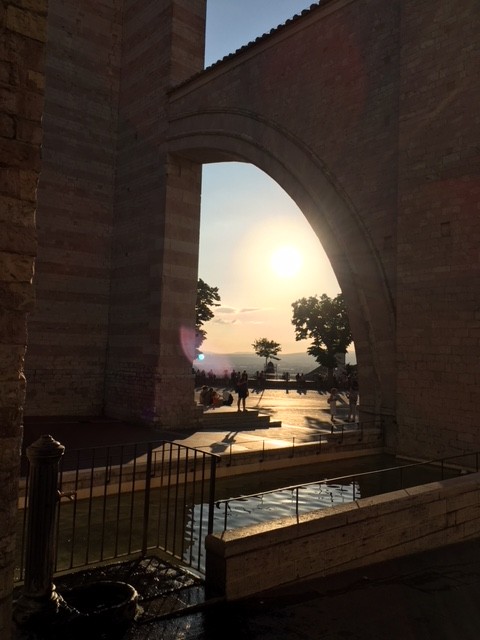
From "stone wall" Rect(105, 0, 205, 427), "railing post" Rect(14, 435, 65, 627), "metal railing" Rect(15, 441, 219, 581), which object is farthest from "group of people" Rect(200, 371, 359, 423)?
A: "railing post" Rect(14, 435, 65, 627)

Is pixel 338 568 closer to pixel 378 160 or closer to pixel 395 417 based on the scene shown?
pixel 395 417

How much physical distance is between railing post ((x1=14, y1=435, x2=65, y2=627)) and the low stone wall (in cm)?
141

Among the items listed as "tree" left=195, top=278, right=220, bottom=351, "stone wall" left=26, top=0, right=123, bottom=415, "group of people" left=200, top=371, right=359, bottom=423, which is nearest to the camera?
"stone wall" left=26, top=0, right=123, bottom=415

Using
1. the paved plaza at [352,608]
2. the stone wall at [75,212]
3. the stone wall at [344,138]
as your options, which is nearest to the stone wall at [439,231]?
the stone wall at [344,138]

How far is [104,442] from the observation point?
1202 cm

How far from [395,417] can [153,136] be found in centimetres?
1102

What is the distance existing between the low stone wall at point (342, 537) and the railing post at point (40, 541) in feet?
4.62

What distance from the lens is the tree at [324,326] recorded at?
45.0 meters

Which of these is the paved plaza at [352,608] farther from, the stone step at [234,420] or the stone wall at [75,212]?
the stone wall at [75,212]

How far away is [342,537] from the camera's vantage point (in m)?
5.38

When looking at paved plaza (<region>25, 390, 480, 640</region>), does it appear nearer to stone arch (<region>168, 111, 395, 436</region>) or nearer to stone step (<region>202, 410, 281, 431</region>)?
stone arch (<region>168, 111, 395, 436</region>)

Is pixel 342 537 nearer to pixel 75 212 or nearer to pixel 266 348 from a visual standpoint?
pixel 75 212

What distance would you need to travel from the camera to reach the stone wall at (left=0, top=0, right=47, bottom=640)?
9.26ft

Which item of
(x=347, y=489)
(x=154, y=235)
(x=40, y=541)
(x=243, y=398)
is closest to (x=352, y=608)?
(x=40, y=541)
